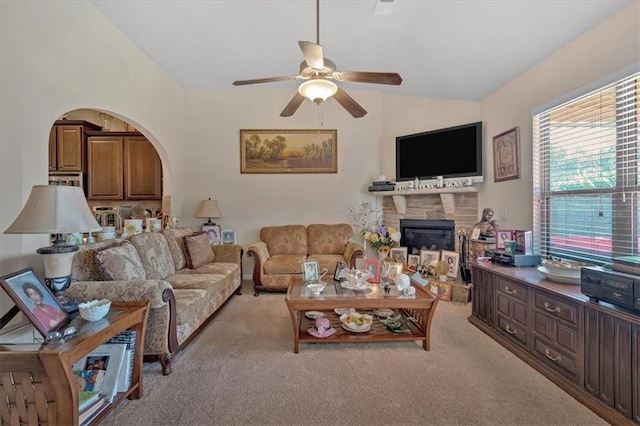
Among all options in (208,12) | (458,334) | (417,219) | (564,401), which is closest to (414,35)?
(208,12)

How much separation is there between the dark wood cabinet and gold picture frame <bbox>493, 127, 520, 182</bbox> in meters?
1.32

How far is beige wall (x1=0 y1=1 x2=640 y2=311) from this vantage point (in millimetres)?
2104

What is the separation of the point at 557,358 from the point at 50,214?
140 inches

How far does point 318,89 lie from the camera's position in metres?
2.41

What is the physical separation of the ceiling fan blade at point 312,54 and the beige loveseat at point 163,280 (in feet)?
6.69

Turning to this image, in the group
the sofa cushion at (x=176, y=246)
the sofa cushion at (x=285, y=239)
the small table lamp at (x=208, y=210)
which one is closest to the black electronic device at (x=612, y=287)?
the sofa cushion at (x=285, y=239)

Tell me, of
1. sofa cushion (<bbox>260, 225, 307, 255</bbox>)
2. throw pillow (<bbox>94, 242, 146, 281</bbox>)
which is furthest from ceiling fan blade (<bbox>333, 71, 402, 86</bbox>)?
sofa cushion (<bbox>260, 225, 307, 255</bbox>)

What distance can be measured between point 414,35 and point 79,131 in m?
4.95

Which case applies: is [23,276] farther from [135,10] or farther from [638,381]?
[638,381]

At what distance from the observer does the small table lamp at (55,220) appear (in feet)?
5.65

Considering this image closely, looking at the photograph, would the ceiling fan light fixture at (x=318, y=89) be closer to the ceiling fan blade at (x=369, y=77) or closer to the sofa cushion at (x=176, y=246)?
the ceiling fan blade at (x=369, y=77)

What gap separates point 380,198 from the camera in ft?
16.4

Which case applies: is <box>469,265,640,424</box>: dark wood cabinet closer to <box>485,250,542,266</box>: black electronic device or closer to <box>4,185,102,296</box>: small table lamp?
<box>485,250,542,266</box>: black electronic device

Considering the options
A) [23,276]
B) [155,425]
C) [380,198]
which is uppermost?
[380,198]
